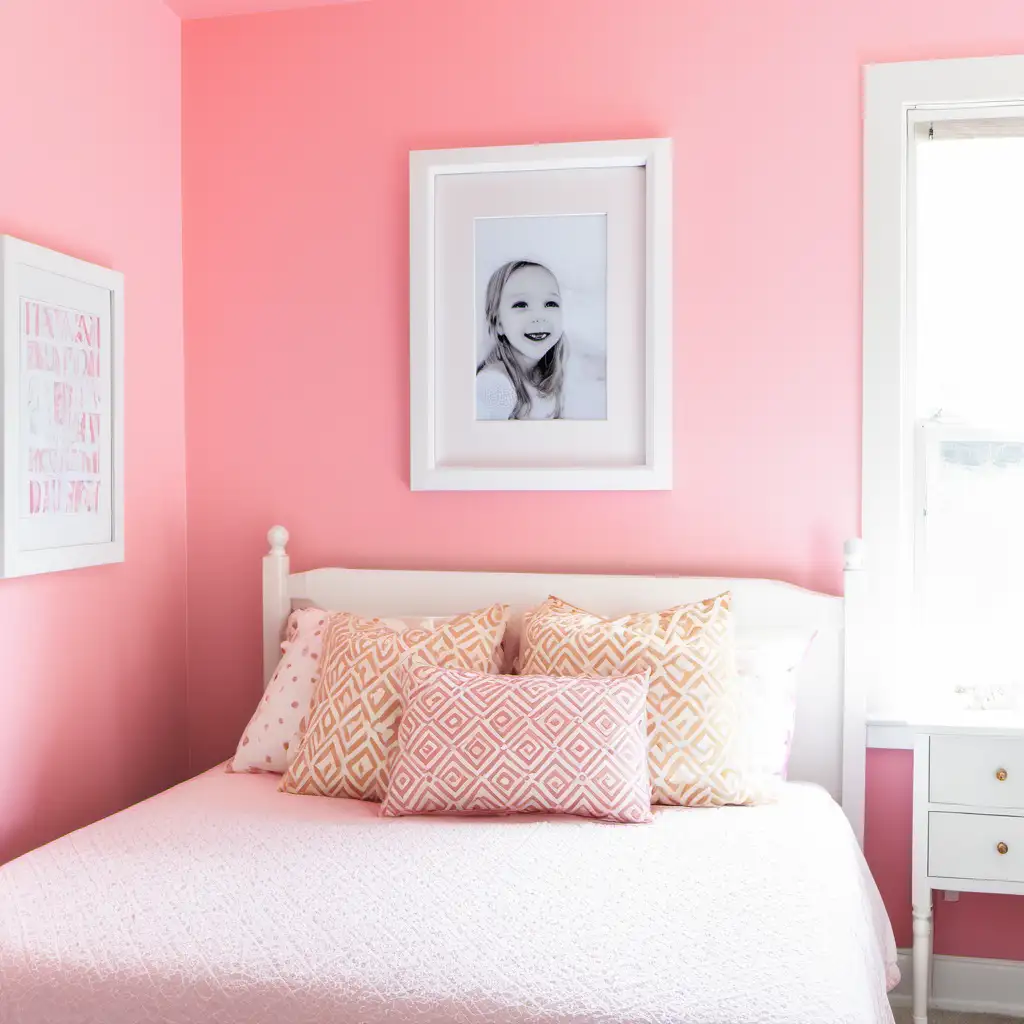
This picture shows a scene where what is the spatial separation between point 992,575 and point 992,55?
126 cm

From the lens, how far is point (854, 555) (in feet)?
8.43

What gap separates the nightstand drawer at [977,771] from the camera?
237 cm

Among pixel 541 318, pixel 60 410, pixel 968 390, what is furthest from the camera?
pixel 541 318

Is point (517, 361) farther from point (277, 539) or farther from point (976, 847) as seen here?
point (976, 847)

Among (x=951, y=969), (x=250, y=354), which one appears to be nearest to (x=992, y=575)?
(x=951, y=969)

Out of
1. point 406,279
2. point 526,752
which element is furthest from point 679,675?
point 406,279

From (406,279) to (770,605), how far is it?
1281mm

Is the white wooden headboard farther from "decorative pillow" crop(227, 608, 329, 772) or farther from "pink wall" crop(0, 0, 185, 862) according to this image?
"pink wall" crop(0, 0, 185, 862)

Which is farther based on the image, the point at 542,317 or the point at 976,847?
the point at 542,317

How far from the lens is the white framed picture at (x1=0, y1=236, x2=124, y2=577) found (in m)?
2.23

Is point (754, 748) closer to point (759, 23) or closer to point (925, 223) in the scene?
point (925, 223)

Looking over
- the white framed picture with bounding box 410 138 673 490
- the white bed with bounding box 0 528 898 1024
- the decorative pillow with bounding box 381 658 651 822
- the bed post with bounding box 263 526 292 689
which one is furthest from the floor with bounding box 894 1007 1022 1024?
the bed post with bounding box 263 526 292 689

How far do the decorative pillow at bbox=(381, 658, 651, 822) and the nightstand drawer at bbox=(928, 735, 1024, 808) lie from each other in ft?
2.32

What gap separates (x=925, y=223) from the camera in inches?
106
